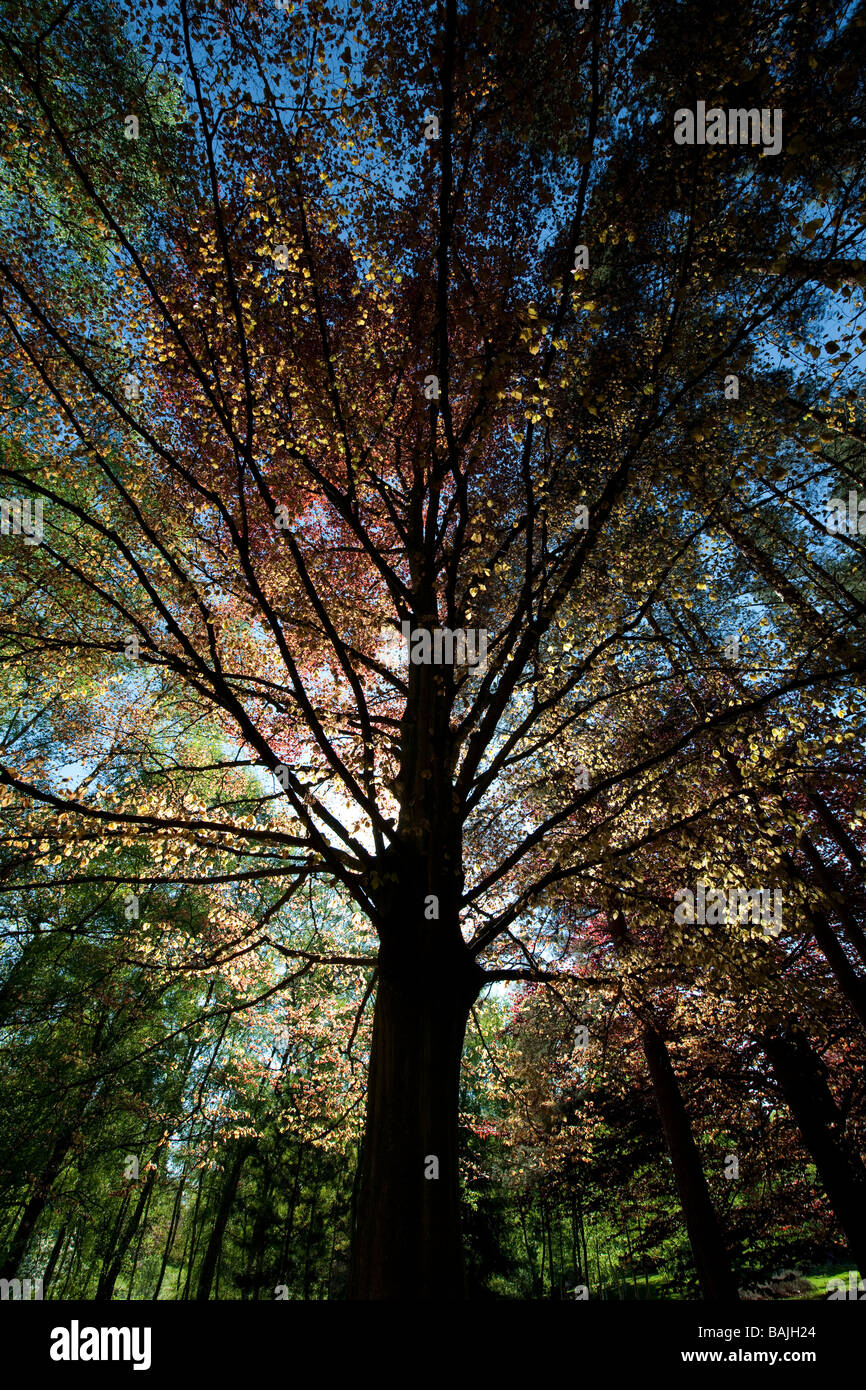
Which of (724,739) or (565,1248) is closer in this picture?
(724,739)

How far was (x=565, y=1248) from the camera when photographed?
83.6ft

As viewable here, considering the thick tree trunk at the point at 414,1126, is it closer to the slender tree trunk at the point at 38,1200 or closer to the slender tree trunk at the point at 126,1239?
the slender tree trunk at the point at 38,1200

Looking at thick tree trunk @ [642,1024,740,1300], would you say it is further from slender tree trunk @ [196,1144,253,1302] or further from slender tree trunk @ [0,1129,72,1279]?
slender tree trunk @ [196,1144,253,1302]

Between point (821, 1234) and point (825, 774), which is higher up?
point (825, 774)

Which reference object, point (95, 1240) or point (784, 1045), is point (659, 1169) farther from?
point (95, 1240)

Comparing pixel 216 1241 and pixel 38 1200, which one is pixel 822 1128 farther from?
pixel 216 1241

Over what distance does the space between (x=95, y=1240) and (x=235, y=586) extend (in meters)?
25.2

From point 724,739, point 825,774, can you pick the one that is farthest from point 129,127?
point 825,774

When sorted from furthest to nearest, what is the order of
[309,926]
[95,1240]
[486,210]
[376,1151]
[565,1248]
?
[565,1248], [95,1240], [309,926], [486,210], [376,1151]

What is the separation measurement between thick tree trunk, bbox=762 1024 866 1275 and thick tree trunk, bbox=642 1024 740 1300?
1699 millimetres

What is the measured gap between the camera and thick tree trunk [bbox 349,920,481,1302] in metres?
3.02

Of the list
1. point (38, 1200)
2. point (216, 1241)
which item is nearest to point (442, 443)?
point (38, 1200)

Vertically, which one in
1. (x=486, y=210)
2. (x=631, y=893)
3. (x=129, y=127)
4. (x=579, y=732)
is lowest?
(x=631, y=893)

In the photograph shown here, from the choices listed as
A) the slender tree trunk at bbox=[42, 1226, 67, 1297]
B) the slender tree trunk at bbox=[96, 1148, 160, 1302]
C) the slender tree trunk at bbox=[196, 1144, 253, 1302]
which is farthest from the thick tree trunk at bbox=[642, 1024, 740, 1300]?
the slender tree trunk at bbox=[42, 1226, 67, 1297]
